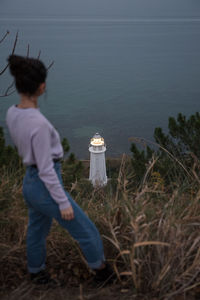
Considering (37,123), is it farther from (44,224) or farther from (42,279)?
(42,279)

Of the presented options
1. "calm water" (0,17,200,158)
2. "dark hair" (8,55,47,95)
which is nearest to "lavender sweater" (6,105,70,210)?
"dark hair" (8,55,47,95)

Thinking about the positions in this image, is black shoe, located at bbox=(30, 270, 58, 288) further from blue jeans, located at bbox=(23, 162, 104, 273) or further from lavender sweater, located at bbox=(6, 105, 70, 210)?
lavender sweater, located at bbox=(6, 105, 70, 210)

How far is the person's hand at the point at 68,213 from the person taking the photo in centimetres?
168

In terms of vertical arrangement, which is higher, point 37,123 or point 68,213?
point 37,123

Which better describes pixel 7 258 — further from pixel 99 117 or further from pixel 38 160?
pixel 99 117

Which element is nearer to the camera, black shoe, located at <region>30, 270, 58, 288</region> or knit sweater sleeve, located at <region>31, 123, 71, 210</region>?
knit sweater sleeve, located at <region>31, 123, 71, 210</region>

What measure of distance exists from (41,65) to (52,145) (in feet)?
1.30

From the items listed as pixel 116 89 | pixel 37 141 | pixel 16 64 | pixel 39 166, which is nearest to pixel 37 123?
pixel 37 141

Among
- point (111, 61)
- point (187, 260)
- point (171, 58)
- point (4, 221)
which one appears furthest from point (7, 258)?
point (171, 58)

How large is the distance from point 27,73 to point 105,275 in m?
1.20

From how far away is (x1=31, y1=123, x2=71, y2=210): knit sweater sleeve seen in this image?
1.55 metres

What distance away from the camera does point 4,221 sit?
2.26m

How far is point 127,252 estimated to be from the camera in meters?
1.72

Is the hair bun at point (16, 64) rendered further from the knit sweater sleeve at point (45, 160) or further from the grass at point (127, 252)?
the grass at point (127, 252)
